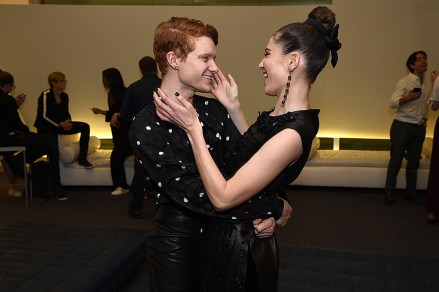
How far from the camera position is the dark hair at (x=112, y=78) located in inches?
219

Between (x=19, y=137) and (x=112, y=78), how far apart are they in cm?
118

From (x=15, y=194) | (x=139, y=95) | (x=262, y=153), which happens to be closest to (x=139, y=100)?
(x=139, y=95)

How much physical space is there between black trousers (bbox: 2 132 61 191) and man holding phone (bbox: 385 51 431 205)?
369 cm

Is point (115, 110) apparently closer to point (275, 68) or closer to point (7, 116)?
point (7, 116)

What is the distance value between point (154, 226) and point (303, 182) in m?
4.41

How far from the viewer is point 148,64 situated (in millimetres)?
4914

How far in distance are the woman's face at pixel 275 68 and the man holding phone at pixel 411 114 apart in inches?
155

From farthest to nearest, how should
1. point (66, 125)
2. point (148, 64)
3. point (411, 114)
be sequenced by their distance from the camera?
1. point (66, 125)
2. point (411, 114)
3. point (148, 64)

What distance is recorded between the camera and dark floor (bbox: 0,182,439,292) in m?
4.29

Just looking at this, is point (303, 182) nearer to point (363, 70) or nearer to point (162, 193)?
→ point (363, 70)

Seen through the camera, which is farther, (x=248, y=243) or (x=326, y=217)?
(x=326, y=217)

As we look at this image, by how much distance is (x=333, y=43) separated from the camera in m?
1.58

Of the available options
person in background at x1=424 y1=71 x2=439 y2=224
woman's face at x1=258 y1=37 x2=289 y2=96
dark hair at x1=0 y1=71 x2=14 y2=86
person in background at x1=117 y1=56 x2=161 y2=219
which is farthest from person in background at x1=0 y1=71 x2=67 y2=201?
woman's face at x1=258 y1=37 x2=289 y2=96

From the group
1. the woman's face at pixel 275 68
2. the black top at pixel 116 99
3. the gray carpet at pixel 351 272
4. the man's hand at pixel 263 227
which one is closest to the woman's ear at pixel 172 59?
the woman's face at pixel 275 68
